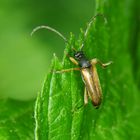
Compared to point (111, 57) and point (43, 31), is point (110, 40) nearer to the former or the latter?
point (111, 57)

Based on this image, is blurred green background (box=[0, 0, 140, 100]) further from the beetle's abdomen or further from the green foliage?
the beetle's abdomen

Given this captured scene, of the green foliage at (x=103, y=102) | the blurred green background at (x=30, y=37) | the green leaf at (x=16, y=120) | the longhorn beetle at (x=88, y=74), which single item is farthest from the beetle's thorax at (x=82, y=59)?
the blurred green background at (x=30, y=37)

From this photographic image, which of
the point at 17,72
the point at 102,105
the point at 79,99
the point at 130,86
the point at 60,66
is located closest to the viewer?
the point at 60,66

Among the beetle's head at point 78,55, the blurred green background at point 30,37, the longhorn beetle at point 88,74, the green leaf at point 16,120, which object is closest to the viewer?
the green leaf at point 16,120

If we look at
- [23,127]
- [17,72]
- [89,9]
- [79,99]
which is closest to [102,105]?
[79,99]

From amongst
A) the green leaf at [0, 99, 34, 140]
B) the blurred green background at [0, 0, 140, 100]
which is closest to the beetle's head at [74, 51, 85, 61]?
the green leaf at [0, 99, 34, 140]

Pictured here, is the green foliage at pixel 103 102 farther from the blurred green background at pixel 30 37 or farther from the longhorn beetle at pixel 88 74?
the blurred green background at pixel 30 37
